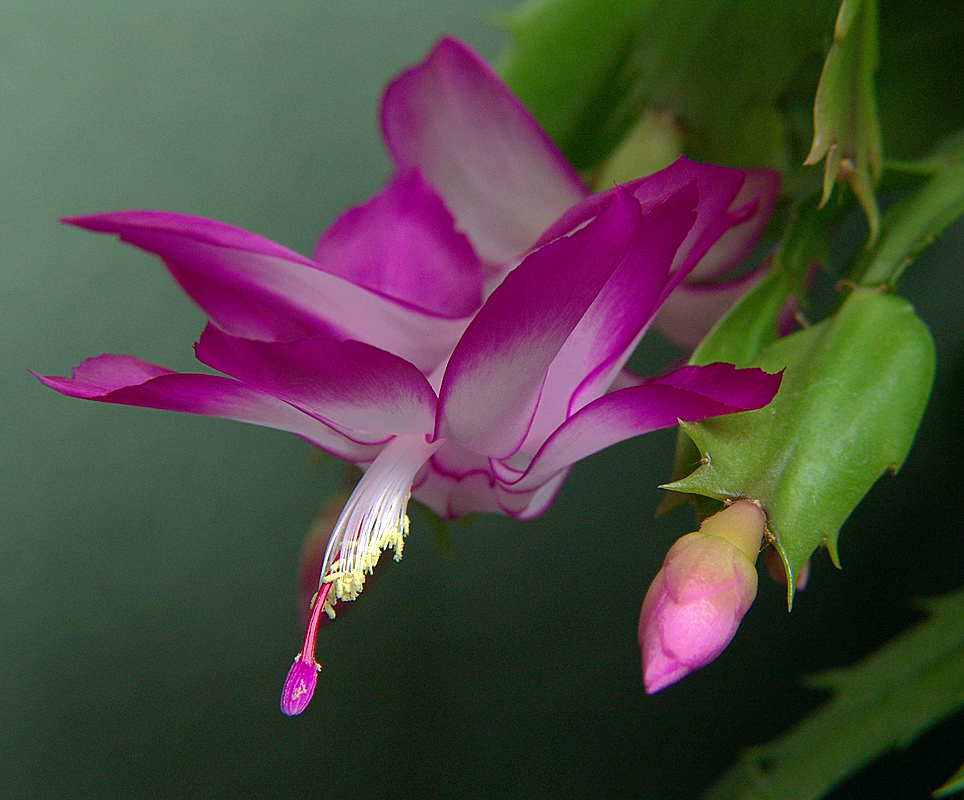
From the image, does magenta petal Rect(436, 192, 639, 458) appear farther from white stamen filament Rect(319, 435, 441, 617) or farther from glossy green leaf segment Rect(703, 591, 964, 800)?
glossy green leaf segment Rect(703, 591, 964, 800)

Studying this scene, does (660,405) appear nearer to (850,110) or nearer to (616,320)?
(616,320)

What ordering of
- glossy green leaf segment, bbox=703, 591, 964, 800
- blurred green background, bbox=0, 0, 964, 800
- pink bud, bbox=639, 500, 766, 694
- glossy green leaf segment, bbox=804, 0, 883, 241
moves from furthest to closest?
blurred green background, bbox=0, 0, 964, 800 → glossy green leaf segment, bbox=703, 591, 964, 800 → glossy green leaf segment, bbox=804, 0, 883, 241 → pink bud, bbox=639, 500, 766, 694

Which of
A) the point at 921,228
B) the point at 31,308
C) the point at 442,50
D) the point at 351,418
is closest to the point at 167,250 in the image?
the point at 351,418

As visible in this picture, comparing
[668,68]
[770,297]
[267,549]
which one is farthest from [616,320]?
[267,549]

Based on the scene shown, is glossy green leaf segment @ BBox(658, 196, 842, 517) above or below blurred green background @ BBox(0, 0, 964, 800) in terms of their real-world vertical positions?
above

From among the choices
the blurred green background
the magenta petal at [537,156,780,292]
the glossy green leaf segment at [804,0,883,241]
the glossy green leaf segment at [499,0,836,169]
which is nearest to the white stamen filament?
the magenta petal at [537,156,780,292]

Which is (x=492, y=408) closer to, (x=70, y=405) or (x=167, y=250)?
(x=167, y=250)
